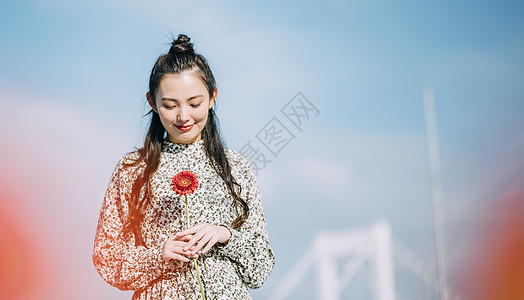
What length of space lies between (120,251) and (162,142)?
312 mm

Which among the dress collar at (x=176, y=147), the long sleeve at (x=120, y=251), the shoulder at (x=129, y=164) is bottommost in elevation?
the long sleeve at (x=120, y=251)

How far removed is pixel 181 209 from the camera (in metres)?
1.47

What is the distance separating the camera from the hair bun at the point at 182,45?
155cm

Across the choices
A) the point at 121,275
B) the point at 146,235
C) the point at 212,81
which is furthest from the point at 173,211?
the point at 212,81

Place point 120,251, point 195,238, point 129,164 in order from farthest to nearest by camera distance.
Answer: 1. point 129,164
2. point 120,251
3. point 195,238

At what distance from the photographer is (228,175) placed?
1544mm

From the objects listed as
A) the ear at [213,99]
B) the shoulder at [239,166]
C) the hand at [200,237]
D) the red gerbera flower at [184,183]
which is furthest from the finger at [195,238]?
the ear at [213,99]

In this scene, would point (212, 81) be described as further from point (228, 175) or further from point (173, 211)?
point (173, 211)

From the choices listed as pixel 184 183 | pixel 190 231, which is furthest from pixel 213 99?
pixel 190 231

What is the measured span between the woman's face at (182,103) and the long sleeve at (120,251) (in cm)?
18

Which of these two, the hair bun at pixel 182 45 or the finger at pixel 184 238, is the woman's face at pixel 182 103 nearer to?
the hair bun at pixel 182 45

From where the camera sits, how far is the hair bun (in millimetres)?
1552

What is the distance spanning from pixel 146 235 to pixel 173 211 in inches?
3.4

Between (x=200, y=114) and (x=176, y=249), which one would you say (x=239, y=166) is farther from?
(x=176, y=249)
